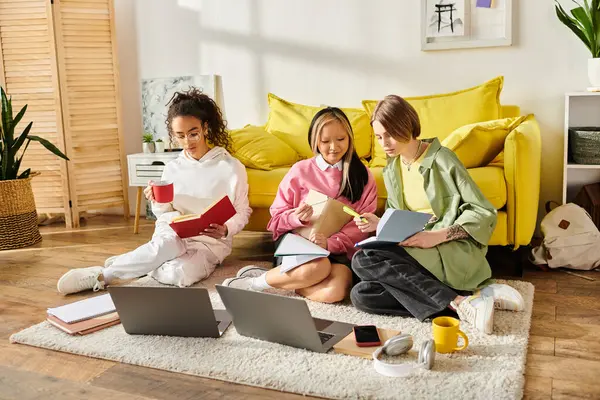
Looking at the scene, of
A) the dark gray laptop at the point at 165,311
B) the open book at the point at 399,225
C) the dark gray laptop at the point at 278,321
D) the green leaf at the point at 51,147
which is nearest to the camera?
the dark gray laptop at the point at 278,321

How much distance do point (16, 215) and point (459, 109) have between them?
8.65ft

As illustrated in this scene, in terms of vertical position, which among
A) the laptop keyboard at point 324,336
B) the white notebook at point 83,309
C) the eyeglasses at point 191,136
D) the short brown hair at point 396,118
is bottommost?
the laptop keyboard at point 324,336

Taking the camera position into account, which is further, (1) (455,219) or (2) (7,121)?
(2) (7,121)

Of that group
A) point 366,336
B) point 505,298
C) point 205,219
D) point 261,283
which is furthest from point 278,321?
point 505,298

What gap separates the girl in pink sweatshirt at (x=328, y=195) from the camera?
2.43 metres

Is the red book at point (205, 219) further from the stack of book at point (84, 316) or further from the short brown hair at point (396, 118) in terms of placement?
the short brown hair at point (396, 118)

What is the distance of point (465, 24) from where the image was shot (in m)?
3.51

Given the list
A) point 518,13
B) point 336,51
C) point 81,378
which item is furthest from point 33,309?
point 518,13

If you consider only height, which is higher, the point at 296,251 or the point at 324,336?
the point at 296,251

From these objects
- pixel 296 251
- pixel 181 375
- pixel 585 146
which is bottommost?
pixel 181 375

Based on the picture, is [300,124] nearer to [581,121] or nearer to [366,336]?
[581,121]

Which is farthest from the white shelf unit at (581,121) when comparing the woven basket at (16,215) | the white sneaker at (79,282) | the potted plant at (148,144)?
the woven basket at (16,215)

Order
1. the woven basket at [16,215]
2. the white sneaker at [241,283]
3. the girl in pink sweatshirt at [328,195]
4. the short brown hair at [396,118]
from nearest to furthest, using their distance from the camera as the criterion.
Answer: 1. the short brown hair at [396,118]
2. the girl in pink sweatshirt at [328,195]
3. the white sneaker at [241,283]
4. the woven basket at [16,215]

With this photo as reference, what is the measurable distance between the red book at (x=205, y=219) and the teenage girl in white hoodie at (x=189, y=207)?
3.8 inches
